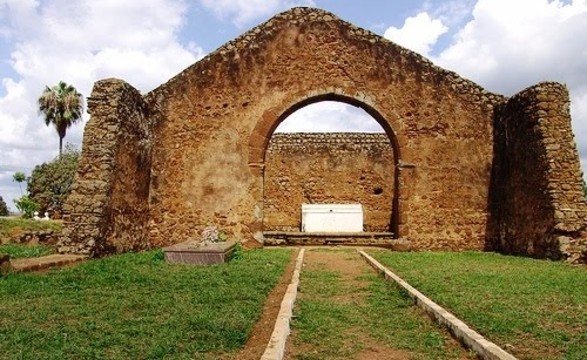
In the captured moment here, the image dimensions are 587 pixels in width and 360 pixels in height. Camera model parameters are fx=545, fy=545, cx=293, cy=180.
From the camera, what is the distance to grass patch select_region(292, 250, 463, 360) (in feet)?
13.5

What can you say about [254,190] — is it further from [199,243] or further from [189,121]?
[199,243]

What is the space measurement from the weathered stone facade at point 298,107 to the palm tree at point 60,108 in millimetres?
23282

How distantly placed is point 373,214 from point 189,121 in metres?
9.24

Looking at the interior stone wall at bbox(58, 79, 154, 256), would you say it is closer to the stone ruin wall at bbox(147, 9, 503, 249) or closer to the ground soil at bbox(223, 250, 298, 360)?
the stone ruin wall at bbox(147, 9, 503, 249)

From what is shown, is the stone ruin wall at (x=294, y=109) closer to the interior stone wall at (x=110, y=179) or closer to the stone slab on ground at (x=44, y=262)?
the interior stone wall at (x=110, y=179)

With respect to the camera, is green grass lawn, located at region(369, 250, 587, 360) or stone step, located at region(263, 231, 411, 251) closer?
green grass lawn, located at region(369, 250, 587, 360)

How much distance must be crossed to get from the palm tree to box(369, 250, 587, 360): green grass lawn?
95.0ft

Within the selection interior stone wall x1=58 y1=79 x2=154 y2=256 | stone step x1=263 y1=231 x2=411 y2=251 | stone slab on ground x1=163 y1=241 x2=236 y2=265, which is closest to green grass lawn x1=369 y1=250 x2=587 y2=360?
stone slab on ground x1=163 y1=241 x2=236 y2=265

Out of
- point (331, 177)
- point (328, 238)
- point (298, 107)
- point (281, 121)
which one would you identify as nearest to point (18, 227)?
point (281, 121)

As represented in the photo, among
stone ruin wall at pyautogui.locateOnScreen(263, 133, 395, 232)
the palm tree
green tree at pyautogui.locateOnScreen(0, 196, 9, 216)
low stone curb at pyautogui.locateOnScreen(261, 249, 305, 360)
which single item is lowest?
low stone curb at pyautogui.locateOnScreen(261, 249, 305, 360)

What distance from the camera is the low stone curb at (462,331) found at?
12.0 ft

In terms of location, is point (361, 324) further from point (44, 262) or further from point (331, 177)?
point (331, 177)

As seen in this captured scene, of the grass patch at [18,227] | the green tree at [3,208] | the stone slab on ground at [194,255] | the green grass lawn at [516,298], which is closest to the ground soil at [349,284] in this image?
the green grass lawn at [516,298]

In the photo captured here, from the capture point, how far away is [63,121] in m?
33.9
